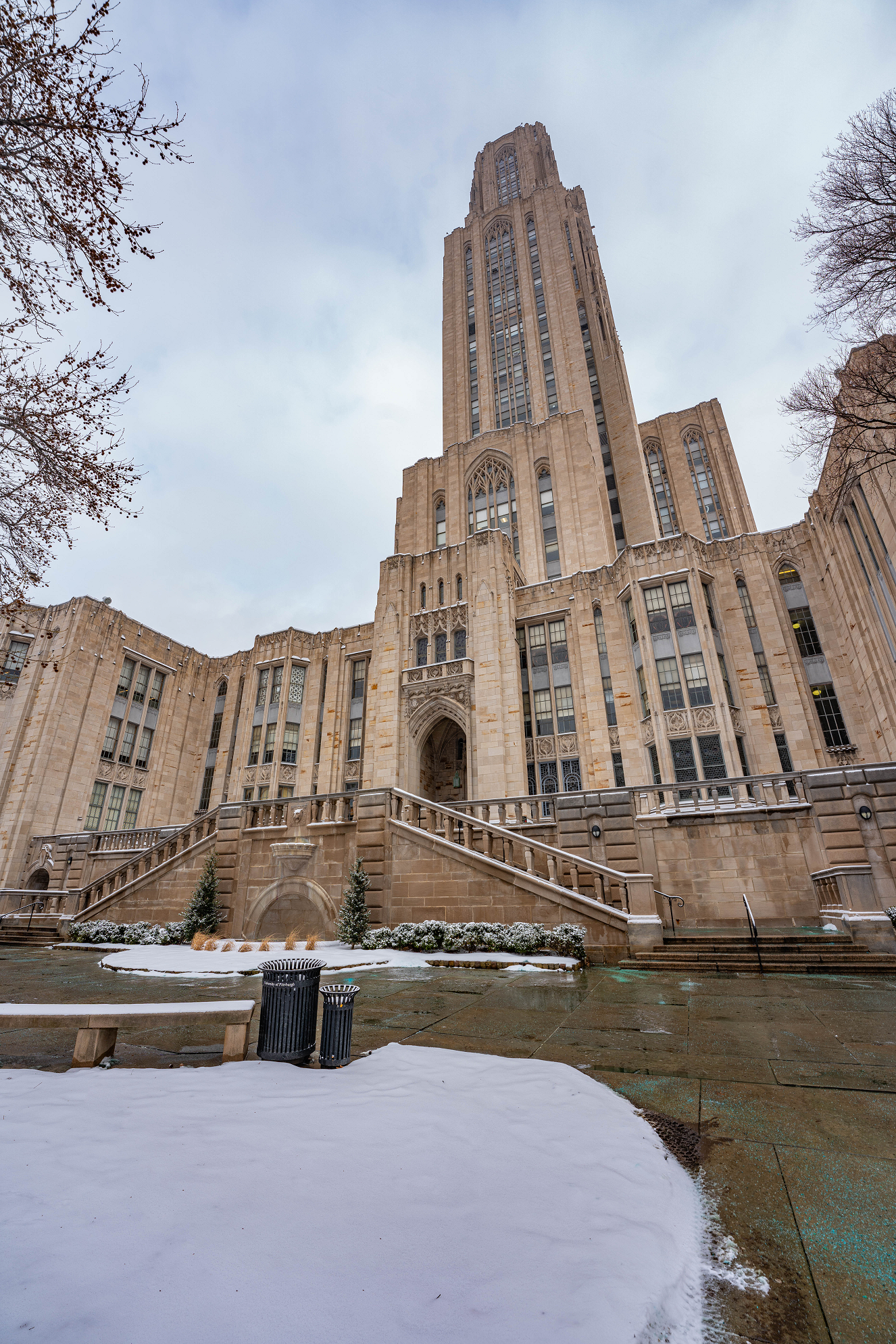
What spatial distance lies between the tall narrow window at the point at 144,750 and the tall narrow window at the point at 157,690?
1668 millimetres

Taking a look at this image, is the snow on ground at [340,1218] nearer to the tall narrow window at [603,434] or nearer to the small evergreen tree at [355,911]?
the small evergreen tree at [355,911]

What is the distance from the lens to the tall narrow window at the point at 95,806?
32.6 metres

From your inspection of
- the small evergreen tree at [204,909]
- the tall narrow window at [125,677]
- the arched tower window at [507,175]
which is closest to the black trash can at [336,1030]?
the small evergreen tree at [204,909]

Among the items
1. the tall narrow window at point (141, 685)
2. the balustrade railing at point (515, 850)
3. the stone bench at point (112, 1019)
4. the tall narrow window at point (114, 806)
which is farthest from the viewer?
the tall narrow window at point (141, 685)

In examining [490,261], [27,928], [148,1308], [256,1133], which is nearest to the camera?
[148,1308]

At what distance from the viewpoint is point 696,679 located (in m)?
25.9

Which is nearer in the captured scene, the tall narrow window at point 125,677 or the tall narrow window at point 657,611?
the tall narrow window at point 657,611

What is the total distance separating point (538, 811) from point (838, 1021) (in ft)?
36.2

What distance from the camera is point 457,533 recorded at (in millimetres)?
41281

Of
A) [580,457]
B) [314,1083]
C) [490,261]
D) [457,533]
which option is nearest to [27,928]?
[314,1083]

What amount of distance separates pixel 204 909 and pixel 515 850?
9.21 meters

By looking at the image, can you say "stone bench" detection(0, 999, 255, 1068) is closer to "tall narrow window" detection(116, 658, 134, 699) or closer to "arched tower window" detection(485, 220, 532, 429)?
"tall narrow window" detection(116, 658, 134, 699)

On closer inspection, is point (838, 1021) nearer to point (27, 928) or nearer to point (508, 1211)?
point (508, 1211)

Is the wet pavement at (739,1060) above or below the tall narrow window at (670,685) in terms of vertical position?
below
